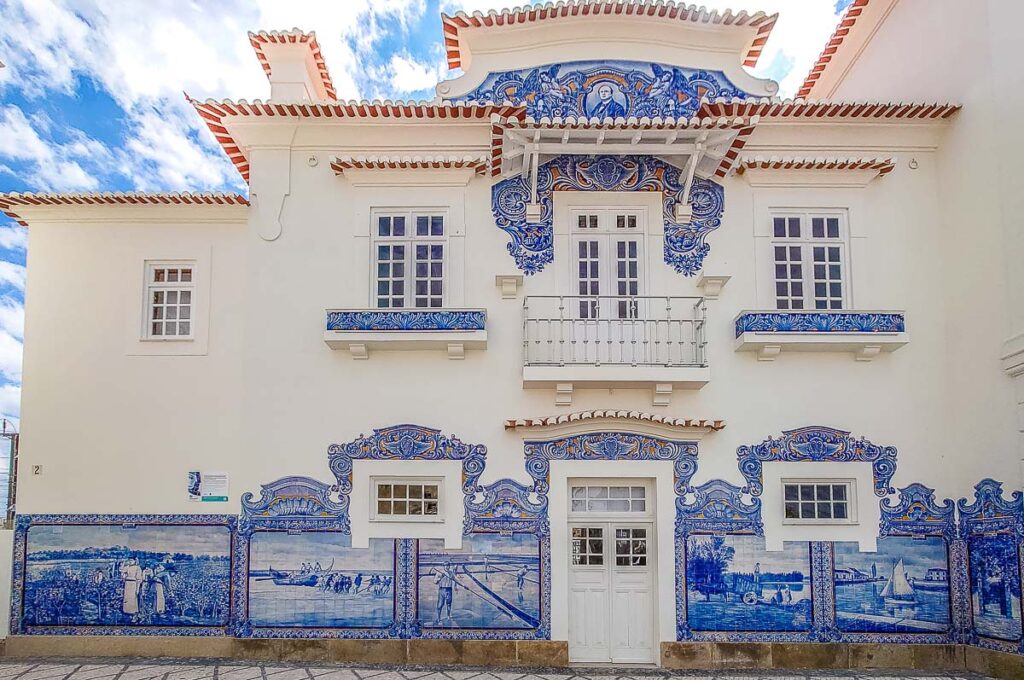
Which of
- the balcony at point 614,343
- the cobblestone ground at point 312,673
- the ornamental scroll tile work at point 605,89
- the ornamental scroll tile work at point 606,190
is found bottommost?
the cobblestone ground at point 312,673

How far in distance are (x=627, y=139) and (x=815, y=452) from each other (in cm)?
404

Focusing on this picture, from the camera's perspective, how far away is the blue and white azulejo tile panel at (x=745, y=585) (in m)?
9.35

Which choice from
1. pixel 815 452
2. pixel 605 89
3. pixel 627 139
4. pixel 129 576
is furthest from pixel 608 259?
pixel 129 576

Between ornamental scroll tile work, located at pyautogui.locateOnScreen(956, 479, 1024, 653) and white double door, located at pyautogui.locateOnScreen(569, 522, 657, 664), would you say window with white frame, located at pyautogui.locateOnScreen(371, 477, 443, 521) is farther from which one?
ornamental scroll tile work, located at pyautogui.locateOnScreen(956, 479, 1024, 653)

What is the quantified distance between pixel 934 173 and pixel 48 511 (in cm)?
1084

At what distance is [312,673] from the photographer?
28.9ft

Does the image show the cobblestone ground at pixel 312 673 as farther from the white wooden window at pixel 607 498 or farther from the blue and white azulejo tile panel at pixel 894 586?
the white wooden window at pixel 607 498

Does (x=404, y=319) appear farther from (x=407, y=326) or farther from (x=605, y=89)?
(x=605, y=89)

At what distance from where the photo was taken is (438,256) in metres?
9.99

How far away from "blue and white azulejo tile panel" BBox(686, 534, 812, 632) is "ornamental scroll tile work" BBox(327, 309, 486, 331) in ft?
11.4

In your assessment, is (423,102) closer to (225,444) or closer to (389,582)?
(225,444)

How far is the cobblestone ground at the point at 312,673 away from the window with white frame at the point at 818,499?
5.30 feet

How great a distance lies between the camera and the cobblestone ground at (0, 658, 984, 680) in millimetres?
8633

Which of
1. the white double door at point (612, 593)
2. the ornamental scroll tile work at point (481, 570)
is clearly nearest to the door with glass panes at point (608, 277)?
the ornamental scroll tile work at point (481, 570)
